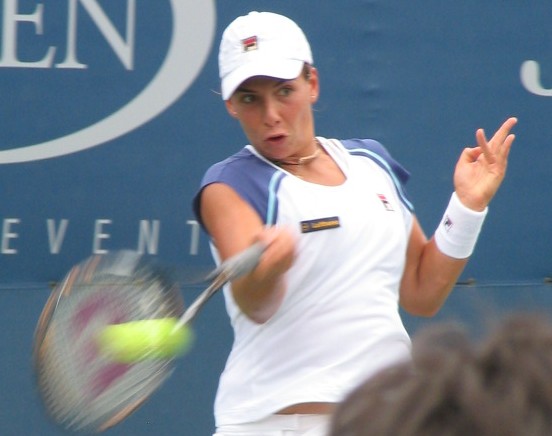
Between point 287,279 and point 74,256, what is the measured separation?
1368 mm

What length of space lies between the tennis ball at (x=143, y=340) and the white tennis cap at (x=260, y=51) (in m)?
0.52

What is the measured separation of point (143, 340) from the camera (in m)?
2.42

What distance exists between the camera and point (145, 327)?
7.93ft

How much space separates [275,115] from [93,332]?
567mm

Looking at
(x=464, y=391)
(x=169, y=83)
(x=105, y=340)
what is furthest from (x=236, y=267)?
(x=169, y=83)

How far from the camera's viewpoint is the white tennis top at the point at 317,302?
2465 millimetres

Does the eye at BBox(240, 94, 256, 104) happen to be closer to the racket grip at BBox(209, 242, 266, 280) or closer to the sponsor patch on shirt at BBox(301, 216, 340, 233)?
the sponsor patch on shirt at BBox(301, 216, 340, 233)

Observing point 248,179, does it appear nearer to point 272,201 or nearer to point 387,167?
point 272,201

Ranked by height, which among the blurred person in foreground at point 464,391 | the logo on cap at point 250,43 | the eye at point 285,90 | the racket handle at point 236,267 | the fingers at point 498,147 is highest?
the blurred person in foreground at point 464,391

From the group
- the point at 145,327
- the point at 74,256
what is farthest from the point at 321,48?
the point at 145,327

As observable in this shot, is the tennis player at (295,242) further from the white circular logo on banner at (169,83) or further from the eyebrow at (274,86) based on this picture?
the white circular logo on banner at (169,83)

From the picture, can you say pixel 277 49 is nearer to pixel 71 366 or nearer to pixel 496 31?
pixel 71 366

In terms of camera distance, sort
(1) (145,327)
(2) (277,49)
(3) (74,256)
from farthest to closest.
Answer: (3) (74,256)
(2) (277,49)
(1) (145,327)

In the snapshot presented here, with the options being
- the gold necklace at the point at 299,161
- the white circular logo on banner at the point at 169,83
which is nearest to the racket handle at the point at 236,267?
the gold necklace at the point at 299,161
